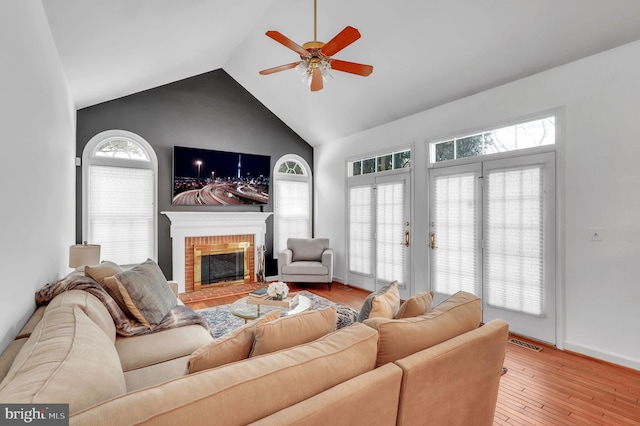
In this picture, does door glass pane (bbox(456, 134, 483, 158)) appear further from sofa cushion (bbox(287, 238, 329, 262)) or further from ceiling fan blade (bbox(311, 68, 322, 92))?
sofa cushion (bbox(287, 238, 329, 262))

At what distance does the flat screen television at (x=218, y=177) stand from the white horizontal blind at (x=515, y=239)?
3810mm

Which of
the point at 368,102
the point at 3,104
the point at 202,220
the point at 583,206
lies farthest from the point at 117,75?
the point at 583,206

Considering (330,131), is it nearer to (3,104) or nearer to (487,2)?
(487,2)

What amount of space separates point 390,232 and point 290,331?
376cm

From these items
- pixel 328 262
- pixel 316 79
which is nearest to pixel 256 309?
pixel 316 79

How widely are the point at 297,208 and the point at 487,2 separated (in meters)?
4.46

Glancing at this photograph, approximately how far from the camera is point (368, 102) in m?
4.57

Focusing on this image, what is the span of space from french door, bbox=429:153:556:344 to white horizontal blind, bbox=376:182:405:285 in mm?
539

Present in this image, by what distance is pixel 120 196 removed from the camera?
458 cm

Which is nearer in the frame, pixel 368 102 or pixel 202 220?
pixel 368 102

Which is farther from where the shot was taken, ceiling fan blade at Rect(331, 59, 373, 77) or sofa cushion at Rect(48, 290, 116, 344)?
ceiling fan blade at Rect(331, 59, 373, 77)

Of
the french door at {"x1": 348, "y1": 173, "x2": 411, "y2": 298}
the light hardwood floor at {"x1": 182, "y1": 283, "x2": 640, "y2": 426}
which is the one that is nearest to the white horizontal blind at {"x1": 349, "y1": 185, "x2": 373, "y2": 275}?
the french door at {"x1": 348, "y1": 173, "x2": 411, "y2": 298}

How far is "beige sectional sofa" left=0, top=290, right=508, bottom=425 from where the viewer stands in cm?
81
